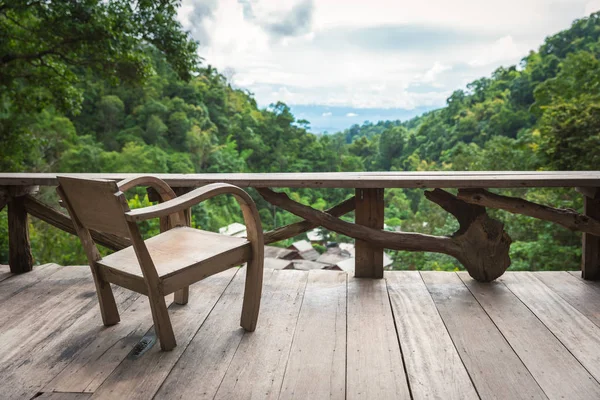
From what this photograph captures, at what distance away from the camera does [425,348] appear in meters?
1.72

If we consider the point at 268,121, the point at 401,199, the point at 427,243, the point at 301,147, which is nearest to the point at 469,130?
the point at 401,199

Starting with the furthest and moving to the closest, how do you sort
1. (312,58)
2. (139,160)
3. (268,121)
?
1. (312,58)
2. (268,121)
3. (139,160)

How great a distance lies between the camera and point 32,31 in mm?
7160

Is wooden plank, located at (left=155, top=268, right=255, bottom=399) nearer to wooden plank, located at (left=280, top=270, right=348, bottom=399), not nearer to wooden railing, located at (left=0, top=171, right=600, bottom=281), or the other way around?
wooden plank, located at (left=280, top=270, right=348, bottom=399)

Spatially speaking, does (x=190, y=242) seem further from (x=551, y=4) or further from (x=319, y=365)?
(x=551, y=4)

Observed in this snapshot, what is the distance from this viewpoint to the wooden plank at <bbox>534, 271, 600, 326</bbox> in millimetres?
2098

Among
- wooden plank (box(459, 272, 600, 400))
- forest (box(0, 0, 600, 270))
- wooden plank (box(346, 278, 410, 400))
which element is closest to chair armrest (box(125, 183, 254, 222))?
wooden plank (box(346, 278, 410, 400))

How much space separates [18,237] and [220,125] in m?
26.0

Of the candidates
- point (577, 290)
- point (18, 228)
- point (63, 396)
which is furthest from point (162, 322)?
point (577, 290)

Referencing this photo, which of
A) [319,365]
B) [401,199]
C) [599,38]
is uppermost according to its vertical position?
[599,38]

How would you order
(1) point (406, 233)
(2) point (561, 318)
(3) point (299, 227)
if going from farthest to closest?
(3) point (299, 227) < (1) point (406, 233) < (2) point (561, 318)

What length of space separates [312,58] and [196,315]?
4651 cm

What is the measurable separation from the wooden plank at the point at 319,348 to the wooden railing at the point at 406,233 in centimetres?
33

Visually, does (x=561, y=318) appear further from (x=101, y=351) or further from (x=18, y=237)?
(x=18, y=237)
